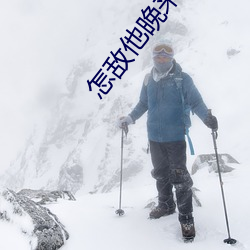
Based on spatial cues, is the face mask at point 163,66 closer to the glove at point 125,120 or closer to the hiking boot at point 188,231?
the glove at point 125,120

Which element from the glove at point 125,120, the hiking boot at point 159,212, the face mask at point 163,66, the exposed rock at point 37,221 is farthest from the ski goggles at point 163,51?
the exposed rock at point 37,221

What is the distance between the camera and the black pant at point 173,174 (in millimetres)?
5877

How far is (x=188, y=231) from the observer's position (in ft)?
18.2

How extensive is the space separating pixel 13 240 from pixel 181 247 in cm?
220

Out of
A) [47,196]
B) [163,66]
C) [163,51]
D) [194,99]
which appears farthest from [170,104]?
[47,196]

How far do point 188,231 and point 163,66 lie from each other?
2.54m

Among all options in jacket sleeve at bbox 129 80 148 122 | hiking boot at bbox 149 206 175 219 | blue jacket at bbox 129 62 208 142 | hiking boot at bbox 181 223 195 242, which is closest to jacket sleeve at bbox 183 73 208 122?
→ blue jacket at bbox 129 62 208 142

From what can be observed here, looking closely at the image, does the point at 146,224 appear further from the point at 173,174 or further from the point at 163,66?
the point at 163,66

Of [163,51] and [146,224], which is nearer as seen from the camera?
[163,51]

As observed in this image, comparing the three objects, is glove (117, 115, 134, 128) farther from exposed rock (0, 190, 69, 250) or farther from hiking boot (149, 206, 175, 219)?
exposed rock (0, 190, 69, 250)

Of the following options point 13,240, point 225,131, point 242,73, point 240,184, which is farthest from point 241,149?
point 13,240

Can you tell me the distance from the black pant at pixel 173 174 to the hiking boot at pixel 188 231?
133 mm

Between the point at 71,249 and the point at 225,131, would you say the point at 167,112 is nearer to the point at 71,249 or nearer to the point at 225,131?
the point at 71,249

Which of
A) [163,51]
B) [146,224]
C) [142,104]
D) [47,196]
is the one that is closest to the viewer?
[163,51]
